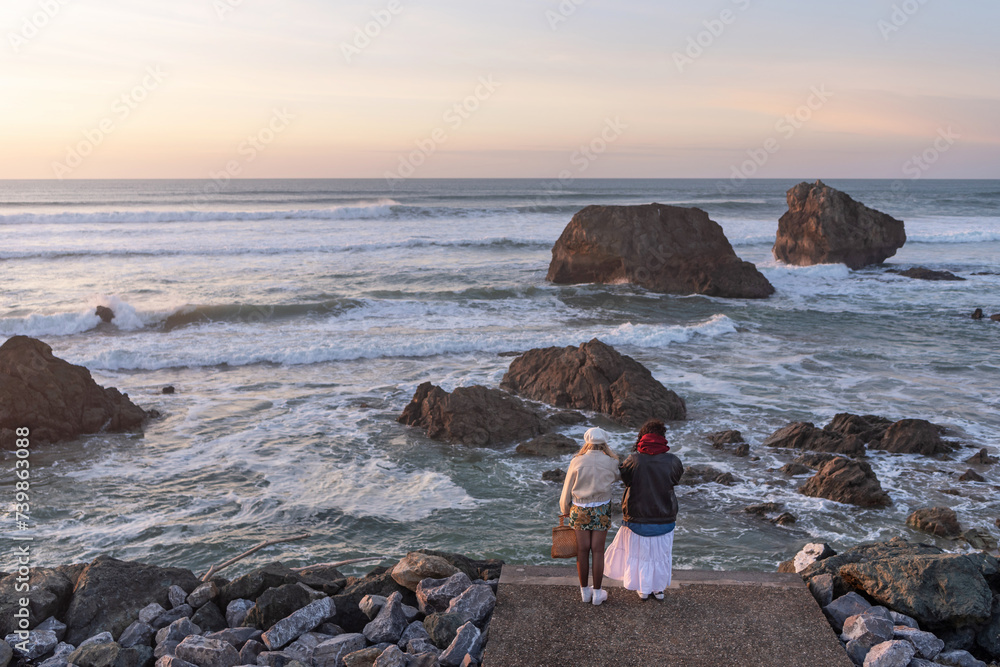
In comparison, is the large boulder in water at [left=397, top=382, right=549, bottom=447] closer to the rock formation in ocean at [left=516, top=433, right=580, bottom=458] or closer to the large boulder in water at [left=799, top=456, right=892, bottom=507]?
the rock formation in ocean at [left=516, top=433, right=580, bottom=458]

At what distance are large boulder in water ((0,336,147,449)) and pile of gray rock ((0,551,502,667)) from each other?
7.00m

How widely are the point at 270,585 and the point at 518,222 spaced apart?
5293 cm

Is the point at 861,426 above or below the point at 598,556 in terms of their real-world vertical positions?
below

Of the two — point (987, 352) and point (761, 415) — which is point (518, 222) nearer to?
point (987, 352)

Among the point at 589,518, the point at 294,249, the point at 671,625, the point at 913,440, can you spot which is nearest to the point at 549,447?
the point at 913,440

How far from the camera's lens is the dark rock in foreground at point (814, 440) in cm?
1166

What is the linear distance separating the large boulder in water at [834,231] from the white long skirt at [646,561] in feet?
106

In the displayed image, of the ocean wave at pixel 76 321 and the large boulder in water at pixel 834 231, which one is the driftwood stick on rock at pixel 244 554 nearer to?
the ocean wave at pixel 76 321

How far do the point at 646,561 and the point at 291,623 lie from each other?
2962mm

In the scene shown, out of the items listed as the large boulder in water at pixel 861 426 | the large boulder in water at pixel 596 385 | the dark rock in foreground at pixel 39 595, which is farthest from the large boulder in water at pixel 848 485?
the dark rock in foreground at pixel 39 595

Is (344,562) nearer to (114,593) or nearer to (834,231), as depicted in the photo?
(114,593)

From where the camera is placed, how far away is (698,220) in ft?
98.7

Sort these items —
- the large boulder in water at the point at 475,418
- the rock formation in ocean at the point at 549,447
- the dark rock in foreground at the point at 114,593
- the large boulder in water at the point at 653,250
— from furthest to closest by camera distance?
the large boulder in water at the point at 653,250 → the large boulder in water at the point at 475,418 → the rock formation in ocean at the point at 549,447 → the dark rock in foreground at the point at 114,593

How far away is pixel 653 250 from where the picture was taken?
30.1m
